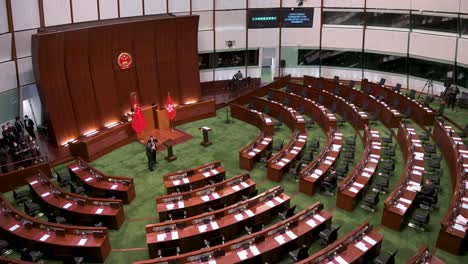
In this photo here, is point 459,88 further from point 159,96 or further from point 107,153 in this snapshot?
point 107,153

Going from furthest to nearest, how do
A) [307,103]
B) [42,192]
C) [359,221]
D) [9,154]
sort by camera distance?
[307,103]
[9,154]
[42,192]
[359,221]

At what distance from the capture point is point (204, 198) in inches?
476

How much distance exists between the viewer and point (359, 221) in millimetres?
11797

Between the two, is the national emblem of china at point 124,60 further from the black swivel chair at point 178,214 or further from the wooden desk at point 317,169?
the wooden desk at point 317,169

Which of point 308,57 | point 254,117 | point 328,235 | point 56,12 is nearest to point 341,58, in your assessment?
point 308,57

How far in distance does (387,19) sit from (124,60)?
43.9 feet

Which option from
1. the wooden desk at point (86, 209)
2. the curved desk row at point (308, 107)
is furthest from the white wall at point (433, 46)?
the wooden desk at point (86, 209)

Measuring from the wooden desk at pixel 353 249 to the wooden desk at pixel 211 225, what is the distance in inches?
97.4

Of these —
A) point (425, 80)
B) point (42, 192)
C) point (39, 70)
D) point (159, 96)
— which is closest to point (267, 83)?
point (159, 96)

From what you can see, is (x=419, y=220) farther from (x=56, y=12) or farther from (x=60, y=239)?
(x=56, y=12)

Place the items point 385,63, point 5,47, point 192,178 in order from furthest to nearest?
point 385,63
point 5,47
point 192,178

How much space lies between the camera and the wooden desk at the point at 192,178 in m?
13.1


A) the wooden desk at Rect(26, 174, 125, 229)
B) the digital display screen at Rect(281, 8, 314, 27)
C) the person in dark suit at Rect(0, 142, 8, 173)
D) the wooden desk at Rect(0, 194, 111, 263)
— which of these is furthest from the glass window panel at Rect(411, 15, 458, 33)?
the person in dark suit at Rect(0, 142, 8, 173)

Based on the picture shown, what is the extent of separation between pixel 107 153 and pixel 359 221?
10035 millimetres
